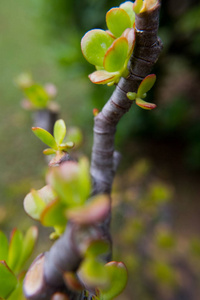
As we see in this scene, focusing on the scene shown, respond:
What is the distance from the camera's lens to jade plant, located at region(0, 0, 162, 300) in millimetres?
175

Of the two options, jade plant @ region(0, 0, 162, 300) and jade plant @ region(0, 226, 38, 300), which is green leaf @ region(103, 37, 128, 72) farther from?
jade plant @ region(0, 226, 38, 300)

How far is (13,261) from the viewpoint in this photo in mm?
318

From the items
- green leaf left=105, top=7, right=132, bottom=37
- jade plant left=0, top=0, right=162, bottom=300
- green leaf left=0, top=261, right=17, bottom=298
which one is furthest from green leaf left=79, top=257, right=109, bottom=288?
green leaf left=105, top=7, right=132, bottom=37

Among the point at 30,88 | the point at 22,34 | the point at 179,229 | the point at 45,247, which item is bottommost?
the point at 179,229

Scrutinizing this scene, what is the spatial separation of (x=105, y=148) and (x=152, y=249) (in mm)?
1336

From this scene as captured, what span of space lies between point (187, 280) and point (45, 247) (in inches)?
30.0

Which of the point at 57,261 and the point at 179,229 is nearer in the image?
the point at 57,261

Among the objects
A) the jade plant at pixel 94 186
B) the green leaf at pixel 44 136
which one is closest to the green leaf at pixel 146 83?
the jade plant at pixel 94 186

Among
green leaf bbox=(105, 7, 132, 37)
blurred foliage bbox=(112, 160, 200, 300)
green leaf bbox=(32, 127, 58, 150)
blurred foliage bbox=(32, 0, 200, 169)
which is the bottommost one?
blurred foliage bbox=(112, 160, 200, 300)

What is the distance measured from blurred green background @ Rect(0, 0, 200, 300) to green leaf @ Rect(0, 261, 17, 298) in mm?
745

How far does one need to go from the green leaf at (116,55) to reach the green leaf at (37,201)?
0.14 metres

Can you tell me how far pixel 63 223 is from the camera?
0.64 feet

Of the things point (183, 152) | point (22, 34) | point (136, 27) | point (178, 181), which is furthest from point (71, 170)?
point (22, 34)

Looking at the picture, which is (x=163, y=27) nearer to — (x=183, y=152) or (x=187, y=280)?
(x=183, y=152)
